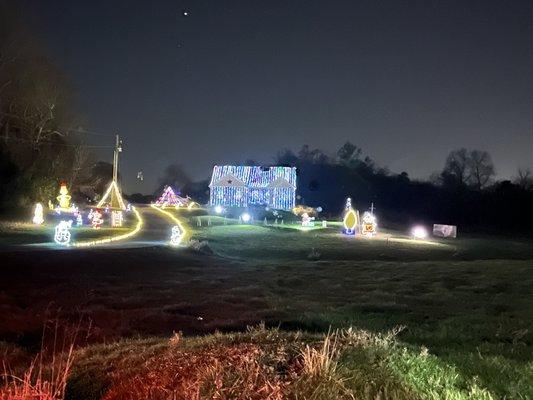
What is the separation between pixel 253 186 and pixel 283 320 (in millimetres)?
61112

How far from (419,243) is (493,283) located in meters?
22.1

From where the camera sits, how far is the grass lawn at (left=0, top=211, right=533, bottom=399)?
4609mm

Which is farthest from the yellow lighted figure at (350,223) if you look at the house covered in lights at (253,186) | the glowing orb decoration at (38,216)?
the house covered in lights at (253,186)

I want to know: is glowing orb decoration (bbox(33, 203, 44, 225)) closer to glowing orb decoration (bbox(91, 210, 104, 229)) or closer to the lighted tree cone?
glowing orb decoration (bbox(91, 210, 104, 229))

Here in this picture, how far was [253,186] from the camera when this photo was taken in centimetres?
7144

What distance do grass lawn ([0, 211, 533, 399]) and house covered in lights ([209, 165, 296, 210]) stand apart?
4128cm

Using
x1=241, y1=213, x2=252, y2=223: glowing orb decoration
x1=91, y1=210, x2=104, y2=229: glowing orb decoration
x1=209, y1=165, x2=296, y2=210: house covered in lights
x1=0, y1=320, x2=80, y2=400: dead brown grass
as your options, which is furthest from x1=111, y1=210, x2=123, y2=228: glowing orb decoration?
x1=209, y1=165, x2=296, y2=210: house covered in lights

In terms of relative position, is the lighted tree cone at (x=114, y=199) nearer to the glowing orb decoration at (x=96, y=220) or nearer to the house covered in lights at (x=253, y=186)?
the glowing orb decoration at (x=96, y=220)

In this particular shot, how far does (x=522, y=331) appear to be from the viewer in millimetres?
9344

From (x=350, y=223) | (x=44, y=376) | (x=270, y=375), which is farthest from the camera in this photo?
(x=350, y=223)

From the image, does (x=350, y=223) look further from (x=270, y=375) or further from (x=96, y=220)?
(x=270, y=375)

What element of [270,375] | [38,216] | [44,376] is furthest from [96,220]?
[270,375]

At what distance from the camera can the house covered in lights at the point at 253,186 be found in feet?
232

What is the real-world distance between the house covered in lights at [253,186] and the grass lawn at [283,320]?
41.3m
